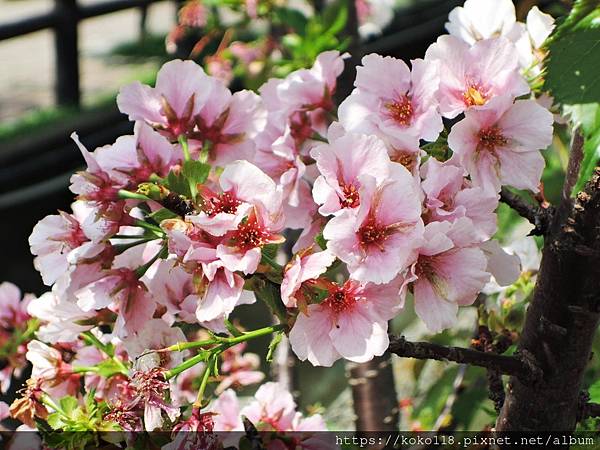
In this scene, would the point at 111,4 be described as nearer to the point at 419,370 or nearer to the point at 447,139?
the point at 419,370

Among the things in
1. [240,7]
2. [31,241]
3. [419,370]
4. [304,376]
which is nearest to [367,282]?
[31,241]

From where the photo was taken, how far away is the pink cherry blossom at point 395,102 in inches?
27.7

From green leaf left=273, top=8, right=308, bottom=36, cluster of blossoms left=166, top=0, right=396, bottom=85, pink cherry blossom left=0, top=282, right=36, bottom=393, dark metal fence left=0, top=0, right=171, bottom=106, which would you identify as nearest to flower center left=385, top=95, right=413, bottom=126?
pink cherry blossom left=0, top=282, right=36, bottom=393

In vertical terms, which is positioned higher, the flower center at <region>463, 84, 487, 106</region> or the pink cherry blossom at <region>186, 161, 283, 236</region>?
the flower center at <region>463, 84, 487, 106</region>

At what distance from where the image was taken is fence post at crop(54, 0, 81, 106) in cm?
326

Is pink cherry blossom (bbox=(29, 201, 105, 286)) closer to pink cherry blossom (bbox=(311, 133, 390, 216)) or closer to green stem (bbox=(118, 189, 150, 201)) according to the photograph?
green stem (bbox=(118, 189, 150, 201))

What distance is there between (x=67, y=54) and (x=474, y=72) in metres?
2.90

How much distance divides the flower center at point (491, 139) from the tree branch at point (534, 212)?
9cm

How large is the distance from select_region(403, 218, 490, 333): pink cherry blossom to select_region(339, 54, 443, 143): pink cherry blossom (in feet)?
0.25

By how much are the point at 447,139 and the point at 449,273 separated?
10cm

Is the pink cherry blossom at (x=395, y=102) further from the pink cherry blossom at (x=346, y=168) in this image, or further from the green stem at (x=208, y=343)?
the green stem at (x=208, y=343)

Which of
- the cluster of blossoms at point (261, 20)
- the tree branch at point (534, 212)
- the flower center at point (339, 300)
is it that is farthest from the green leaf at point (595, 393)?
the cluster of blossoms at point (261, 20)

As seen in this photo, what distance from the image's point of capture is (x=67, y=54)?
11.2 ft

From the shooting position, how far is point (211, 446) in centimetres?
76
